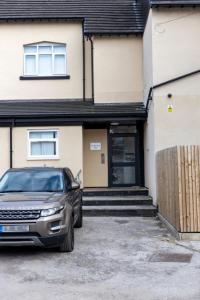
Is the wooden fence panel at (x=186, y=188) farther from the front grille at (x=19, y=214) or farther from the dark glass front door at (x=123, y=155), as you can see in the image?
the dark glass front door at (x=123, y=155)

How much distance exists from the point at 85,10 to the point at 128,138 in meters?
5.67

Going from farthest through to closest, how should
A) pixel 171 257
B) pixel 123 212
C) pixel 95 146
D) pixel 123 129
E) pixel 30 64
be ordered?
pixel 30 64 → pixel 123 129 → pixel 95 146 → pixel 123 212 → pixel 171 257

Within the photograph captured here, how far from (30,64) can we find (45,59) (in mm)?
637

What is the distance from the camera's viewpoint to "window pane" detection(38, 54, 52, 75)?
57.7 ft

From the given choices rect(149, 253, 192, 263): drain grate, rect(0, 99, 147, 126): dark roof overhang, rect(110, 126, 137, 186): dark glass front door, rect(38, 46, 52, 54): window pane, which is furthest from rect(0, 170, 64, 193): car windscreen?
rect(38, 46, 52, 54): window pane

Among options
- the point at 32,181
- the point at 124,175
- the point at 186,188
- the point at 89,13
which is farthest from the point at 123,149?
the point at 32,181

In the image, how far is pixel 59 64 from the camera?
17672 millimetres

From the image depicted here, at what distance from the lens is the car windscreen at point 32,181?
976cm

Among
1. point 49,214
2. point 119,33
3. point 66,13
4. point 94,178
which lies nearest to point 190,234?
point 49,214

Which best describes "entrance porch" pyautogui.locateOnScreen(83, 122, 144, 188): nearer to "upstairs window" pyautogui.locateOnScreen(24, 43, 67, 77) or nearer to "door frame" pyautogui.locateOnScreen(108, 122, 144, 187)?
"door frame" pyautogui.locateOnScreen(108, 122, 144, 187)

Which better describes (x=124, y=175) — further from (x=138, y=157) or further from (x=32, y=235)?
(x=32, y=235)

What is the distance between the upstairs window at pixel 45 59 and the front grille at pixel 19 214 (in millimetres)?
10024

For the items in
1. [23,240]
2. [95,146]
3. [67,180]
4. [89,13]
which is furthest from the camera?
[89,13]

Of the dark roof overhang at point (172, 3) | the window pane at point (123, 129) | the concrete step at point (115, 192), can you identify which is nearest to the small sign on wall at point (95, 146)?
the window pane at point (123, 129)
